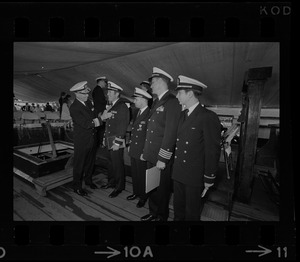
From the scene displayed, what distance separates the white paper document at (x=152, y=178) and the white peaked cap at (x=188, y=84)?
0.85 meters

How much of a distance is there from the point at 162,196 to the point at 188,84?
118 cm

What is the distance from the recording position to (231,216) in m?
1.81

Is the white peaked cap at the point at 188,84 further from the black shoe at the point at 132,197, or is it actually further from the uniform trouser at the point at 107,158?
the black shoe at the point at 132,197

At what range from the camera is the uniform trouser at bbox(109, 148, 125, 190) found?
6.50 feet

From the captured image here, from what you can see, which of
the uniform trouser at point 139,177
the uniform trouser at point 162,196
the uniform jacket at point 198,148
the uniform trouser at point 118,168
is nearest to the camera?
the uniform jacket at point 198,148

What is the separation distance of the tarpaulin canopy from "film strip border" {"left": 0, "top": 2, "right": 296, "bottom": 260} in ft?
0.25

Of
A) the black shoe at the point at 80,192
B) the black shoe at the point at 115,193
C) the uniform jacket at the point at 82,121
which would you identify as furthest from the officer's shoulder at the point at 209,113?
the black shoe at the point at 80,192

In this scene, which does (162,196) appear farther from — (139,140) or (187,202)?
(139,140)

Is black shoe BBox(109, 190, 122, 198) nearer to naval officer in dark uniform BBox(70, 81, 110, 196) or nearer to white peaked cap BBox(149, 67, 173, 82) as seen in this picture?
naval officer in dark uniform BBox(70, 81, 110, 196)

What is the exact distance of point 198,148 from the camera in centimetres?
150

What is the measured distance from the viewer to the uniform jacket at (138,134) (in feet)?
5.88
